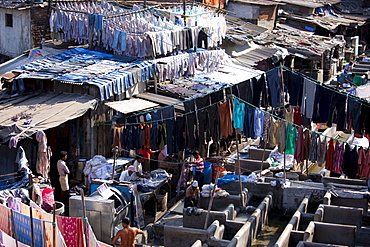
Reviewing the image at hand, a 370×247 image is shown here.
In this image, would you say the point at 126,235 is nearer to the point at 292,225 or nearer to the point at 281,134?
the point at 292,225

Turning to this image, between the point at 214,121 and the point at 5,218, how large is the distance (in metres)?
5.88

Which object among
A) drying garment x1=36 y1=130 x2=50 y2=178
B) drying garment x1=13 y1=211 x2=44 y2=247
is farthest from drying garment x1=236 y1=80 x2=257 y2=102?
drying garment x1=13 y1=211 x2=44 y2=247

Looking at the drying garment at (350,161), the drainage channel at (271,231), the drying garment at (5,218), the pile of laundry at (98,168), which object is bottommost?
the drainage channel at (271,231)

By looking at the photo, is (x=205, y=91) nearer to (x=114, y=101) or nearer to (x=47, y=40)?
(x=114, y=101)

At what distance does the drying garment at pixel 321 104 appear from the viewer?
15.5m

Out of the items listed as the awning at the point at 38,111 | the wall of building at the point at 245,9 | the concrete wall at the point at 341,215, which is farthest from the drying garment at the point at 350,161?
the wall of building at the point at 245,9

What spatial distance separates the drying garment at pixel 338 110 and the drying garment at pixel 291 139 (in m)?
1.04

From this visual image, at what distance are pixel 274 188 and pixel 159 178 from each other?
3170 millimetres

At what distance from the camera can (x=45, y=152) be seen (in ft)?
49.6

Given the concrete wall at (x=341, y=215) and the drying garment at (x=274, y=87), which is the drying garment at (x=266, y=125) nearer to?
the drying garment at (x=274, y=87)

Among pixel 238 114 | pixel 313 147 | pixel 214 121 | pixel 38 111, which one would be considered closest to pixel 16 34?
pixel 38 111

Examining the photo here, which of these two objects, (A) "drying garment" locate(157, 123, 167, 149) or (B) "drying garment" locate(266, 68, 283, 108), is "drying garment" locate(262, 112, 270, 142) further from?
(A) "drying garment" locate(157, 123, 167, 149)

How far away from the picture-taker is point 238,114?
15.4 metres

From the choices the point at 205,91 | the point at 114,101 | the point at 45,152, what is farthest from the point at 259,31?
the point at 45,152
